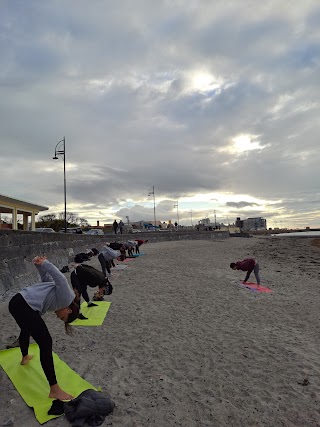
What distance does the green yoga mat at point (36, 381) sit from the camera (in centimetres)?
430

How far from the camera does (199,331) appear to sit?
7.65 m

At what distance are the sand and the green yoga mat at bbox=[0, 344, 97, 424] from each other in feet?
0.34

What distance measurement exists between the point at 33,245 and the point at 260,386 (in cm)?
967

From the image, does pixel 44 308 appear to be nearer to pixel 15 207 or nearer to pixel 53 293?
pixel 53 293

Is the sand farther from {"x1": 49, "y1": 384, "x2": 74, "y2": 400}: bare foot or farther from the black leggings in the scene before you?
the black leggings

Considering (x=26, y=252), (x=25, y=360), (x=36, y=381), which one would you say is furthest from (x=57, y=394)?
(x=26, y=252)

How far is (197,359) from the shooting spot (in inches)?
241

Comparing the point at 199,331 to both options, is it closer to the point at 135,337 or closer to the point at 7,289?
the point at 135,337

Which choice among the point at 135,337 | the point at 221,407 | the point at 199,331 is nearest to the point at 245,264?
the point at 199,331

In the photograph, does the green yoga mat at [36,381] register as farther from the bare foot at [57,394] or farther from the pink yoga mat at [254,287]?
the pink yoga mat at [254,287]

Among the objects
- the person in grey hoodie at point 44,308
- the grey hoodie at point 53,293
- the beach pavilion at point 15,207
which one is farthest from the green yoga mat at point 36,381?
the beach pavilion at point 15,207

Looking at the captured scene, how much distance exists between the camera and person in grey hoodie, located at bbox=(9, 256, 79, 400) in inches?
163

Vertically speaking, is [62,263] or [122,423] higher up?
[62,263]

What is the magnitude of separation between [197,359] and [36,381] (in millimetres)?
2978
